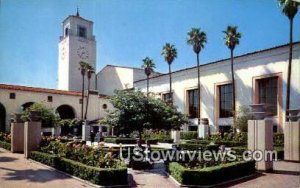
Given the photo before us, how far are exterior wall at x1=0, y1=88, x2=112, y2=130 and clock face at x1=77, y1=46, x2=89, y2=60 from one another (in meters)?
8.53

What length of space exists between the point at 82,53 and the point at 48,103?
13.0 m

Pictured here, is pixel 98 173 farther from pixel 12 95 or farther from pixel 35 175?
pixel 12 95

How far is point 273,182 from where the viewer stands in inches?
488

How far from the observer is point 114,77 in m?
58.6

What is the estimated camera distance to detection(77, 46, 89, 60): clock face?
55.5 meters

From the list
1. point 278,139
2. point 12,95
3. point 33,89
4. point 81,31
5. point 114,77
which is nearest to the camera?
point 278,139

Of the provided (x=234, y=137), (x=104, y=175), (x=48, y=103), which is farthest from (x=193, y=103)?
(x=104, y=175)

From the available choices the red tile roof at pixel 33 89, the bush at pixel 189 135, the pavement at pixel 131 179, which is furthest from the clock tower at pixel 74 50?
the pavement at pixel 131 179

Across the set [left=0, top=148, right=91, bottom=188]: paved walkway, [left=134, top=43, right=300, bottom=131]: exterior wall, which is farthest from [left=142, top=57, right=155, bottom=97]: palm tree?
[left=0, top=148, right=91, bottom=188]: paved walkway

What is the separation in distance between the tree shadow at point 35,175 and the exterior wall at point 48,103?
28875 mm

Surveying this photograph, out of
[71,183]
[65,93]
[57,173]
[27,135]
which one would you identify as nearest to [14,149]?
[27,135]

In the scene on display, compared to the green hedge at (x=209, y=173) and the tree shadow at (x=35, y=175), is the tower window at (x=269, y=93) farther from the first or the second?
the tree shadow at (x=35, y=175)

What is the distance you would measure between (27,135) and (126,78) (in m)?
37.2

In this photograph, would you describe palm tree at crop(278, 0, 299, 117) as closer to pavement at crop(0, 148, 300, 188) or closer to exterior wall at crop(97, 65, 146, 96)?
pavement at crop(0, 148, 300, 188)
